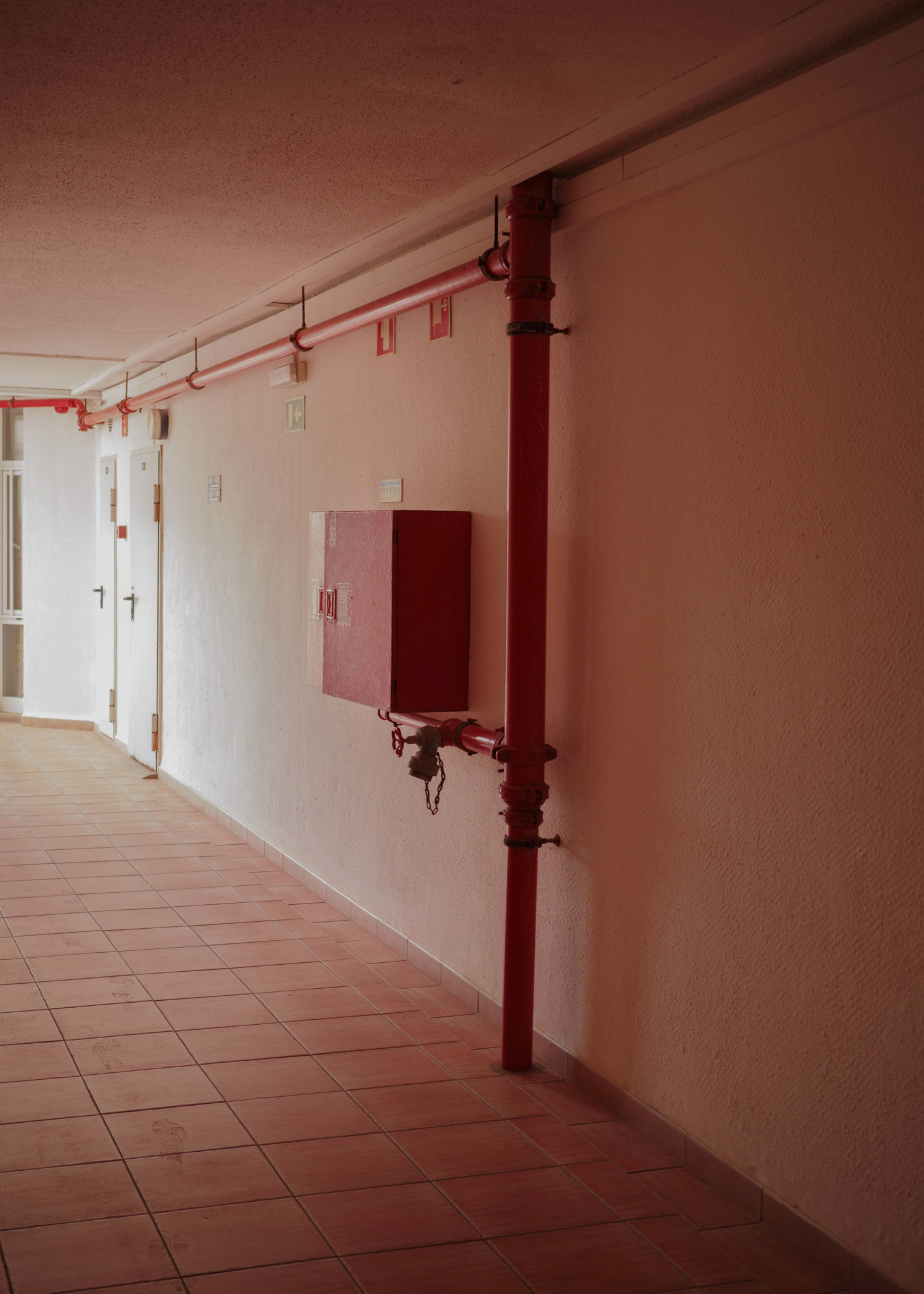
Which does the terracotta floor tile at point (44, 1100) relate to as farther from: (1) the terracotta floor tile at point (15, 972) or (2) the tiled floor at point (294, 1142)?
(1) the terracotta floor tile at point (15, 972)

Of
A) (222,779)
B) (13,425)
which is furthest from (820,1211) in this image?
(13,425)

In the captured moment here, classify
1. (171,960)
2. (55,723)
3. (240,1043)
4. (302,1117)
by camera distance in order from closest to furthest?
(302,1117), (240,1043), (171,960), (55,723)

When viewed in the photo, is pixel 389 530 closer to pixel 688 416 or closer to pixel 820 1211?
pixel 688 416

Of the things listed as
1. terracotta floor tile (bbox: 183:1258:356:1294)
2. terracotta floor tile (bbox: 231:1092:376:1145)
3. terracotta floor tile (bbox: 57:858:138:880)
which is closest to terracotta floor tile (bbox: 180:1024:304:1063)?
terracotta floor tile (bbox: 231:1092:376:1145)

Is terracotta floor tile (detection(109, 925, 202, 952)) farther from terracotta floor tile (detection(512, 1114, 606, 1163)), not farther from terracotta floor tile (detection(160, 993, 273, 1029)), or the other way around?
terracotta floor tile (detection(512, 1114, 606, 1163))

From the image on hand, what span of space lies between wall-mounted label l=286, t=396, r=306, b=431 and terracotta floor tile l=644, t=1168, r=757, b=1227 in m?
3.78

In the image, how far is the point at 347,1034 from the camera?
13.4ft

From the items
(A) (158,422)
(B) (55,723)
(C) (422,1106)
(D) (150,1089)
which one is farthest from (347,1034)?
(B) (55,723)

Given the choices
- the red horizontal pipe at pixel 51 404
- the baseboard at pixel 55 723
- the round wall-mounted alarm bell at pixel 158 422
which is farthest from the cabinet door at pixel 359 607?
the baseboard at pixel 55 723

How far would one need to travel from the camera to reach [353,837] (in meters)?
5.43

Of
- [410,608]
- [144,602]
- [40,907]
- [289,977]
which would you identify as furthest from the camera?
[144,602]

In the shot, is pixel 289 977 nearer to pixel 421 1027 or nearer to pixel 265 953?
pixel 265 953

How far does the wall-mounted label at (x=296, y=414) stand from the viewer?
5848 millimetres

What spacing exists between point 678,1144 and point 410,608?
1.86 meters
